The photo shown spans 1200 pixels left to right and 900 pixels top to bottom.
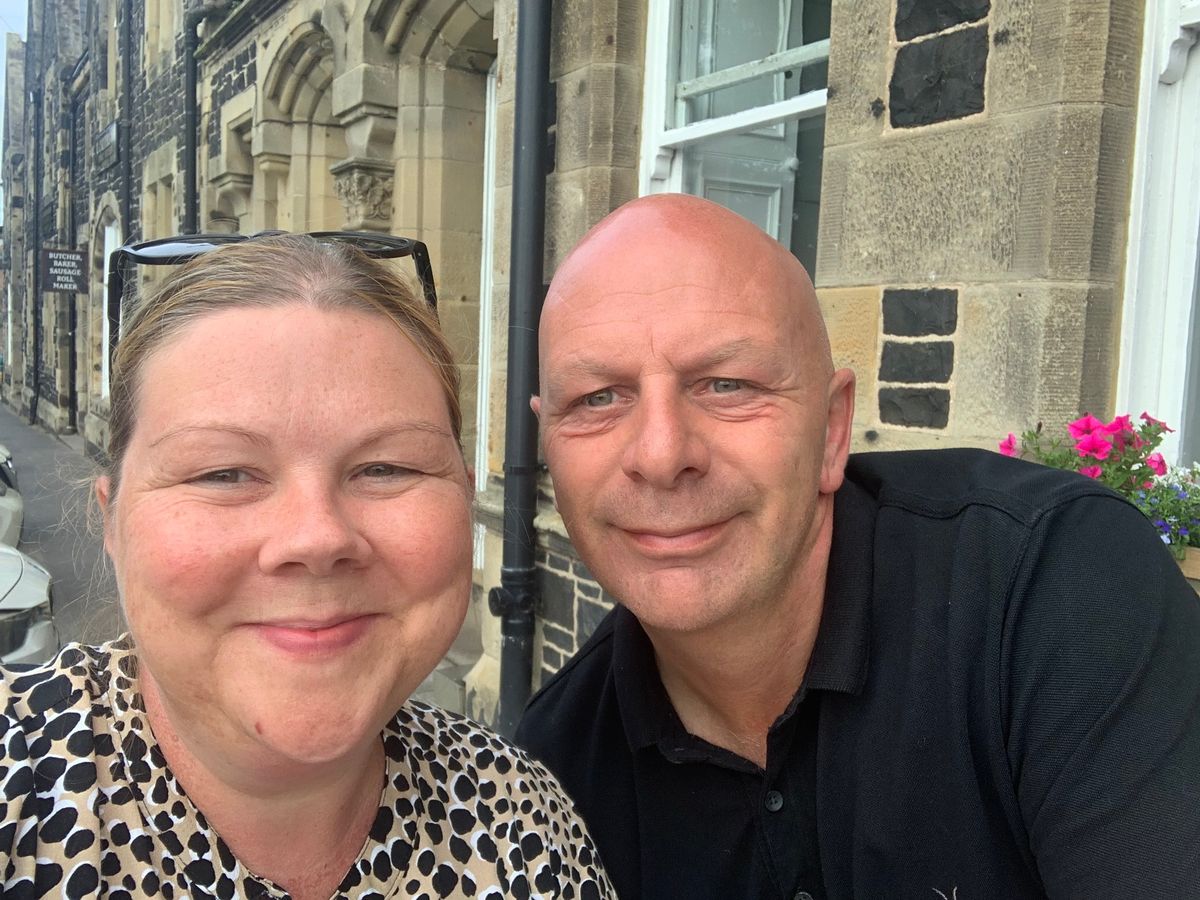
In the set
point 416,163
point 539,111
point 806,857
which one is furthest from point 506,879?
point 416,163

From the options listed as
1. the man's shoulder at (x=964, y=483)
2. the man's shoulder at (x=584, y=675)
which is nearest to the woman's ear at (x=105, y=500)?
the man's shoulder at (x=584, y=675)

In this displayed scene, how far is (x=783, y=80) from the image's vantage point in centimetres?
432

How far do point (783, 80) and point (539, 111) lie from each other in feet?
3.97

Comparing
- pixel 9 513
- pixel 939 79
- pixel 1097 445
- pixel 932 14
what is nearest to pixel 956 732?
pixel 1097 445

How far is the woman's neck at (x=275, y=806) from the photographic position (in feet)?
3.92

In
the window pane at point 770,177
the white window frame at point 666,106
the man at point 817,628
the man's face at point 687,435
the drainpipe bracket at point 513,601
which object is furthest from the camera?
the drainpipe bracket at point 513,601

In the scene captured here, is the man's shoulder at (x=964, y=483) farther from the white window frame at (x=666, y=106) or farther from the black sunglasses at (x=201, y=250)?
the white window frame at (x=666, y=106)

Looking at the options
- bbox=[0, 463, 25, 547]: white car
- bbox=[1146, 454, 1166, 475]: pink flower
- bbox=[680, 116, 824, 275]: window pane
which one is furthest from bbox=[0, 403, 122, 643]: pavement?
bbox=[680, 116, 824, 275]: window pane

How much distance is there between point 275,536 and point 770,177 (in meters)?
3.88

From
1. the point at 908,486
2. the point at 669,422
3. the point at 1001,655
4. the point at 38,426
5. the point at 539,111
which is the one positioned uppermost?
the point at 539,111

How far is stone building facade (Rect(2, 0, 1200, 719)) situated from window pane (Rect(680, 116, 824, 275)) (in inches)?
0.4

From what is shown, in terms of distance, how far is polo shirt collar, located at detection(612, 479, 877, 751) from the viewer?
1.57 m

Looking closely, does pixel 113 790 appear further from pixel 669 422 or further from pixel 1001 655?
pixel 1001 655

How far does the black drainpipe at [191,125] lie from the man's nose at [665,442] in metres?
10.2
